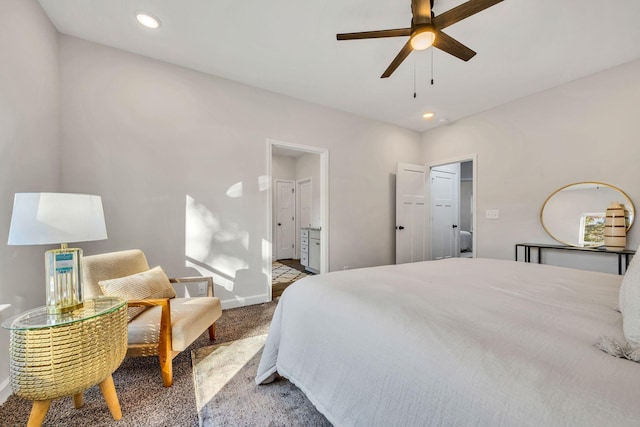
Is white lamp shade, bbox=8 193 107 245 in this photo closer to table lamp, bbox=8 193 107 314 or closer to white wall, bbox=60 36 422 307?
table lamp, bbox=8 193 107 314

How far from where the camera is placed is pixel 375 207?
423 cm

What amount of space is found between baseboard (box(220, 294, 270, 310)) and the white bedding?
1.51m

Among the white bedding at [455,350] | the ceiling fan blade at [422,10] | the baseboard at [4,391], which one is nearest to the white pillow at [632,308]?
the white bedding at [455,350]

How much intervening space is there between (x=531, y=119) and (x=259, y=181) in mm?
3574

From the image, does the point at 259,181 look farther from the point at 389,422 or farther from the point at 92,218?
the point at 389,422

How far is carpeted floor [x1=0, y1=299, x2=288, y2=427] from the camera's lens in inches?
53.4

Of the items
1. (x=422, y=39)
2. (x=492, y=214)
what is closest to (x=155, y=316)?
(x=422, y=39)

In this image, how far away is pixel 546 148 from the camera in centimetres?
321

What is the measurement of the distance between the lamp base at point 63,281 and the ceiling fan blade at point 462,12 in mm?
2496

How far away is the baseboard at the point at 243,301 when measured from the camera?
9.73ft

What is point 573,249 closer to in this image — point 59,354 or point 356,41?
point 356,41

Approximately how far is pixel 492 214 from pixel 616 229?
1.21 meters

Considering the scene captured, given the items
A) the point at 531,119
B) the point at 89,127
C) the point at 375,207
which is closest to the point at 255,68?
the point at 89,127

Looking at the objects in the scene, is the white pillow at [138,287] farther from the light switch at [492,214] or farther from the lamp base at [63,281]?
the light switch at [492,214]
